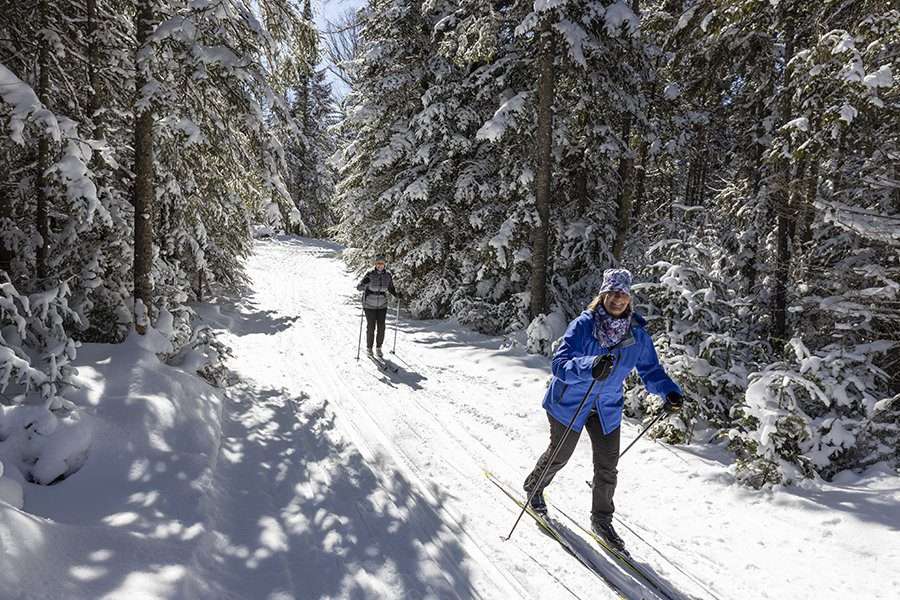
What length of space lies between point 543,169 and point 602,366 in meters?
8.99

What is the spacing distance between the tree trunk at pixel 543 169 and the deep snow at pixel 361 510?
4.92 metres

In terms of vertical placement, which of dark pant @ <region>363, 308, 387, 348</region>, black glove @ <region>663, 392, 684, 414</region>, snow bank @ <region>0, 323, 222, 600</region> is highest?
black glove @ <region>663, 392, 684, 414</region>

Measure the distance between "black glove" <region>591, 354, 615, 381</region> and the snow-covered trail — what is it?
1724 mm

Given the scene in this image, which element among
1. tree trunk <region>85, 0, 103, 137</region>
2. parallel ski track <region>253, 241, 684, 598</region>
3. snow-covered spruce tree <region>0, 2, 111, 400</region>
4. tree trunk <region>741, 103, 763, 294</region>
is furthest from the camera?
tree trunk <region>741, 103, 763, 294</region>

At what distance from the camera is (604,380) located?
4.37m

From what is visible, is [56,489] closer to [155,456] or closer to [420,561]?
[155,456]

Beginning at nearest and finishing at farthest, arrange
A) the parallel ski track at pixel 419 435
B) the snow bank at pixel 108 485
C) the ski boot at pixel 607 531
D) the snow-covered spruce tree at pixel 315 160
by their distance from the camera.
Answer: the snow bank at pixel 108 485, the parallel ski track at pixel 419 435, the ski boot at pixel 607 531, the snow-covered spruce tree at pixel 315 160

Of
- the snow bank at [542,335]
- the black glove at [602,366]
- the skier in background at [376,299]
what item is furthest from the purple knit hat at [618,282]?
the skier in background at [376,299]

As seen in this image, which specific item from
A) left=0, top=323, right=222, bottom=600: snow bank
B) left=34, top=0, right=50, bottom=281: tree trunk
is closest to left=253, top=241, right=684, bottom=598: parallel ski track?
left=0, top=323, right=222, bottom=600: snow bank

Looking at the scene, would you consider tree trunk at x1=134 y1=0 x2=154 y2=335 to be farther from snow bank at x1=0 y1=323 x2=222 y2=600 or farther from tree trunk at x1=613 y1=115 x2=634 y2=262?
tree trunk at x1=613 y1=115 x2=634 y2=262

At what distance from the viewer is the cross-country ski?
4.22 m

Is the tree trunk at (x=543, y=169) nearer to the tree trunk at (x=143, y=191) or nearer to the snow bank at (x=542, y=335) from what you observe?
the snow bank at (x=542, y=335)

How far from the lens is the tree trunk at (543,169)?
11.7 metres

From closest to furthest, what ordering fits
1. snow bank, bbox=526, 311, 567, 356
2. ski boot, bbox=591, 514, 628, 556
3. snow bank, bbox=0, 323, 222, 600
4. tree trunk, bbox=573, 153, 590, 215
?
snow bank, bbox=0, 323, 222, 600 → ski boot, bbox=591, 514, 628, 556 → snow bank, bbox=526, 311, 567, 356 → tree trunk, bbox=573, 153, 590, 215
